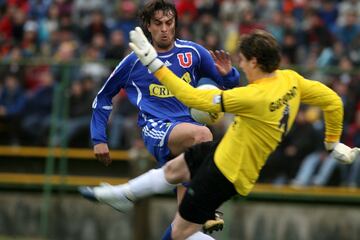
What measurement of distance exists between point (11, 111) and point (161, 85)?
21.0 ft

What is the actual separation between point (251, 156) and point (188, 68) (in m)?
1.48

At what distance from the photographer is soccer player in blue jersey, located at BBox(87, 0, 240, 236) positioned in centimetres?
875

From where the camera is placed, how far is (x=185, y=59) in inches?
356

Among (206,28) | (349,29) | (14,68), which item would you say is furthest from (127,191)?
(206,28)

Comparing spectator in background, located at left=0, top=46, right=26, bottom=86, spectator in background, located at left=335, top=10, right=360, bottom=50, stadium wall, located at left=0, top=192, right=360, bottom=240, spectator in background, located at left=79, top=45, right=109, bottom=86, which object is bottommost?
stadium wall, located at left=0, top=192, right=360, bottom=240

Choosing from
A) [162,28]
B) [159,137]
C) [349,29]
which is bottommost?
[349,29]

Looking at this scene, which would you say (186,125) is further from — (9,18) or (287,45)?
(9,18)

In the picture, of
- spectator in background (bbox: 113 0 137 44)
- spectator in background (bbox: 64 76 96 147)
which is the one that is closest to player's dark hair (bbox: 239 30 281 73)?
spectator in background (bbox: 64 76 96 147)

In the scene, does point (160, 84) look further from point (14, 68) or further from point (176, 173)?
point (14, 68)

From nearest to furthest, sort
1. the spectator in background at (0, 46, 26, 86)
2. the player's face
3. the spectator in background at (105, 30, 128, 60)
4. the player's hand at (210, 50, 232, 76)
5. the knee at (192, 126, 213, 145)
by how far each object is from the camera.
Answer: the knee at (192, 126, 213, 145), the player's hand at (210, 50, 232, 76), the player's face, the spectator in background at (0, 46, 26, 86), the spectator in background at (105, 30, 128, 60)

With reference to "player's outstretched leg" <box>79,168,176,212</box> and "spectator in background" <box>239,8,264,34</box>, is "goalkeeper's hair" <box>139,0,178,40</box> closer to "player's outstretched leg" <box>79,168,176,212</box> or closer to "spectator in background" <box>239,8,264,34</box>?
"player's outstretched leg" <box>79,168,176,212</box>

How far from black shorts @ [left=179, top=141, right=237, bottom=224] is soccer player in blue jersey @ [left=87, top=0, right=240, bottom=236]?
0.47m

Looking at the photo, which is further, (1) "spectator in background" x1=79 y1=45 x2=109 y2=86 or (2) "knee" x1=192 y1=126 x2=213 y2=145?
(1) "spectator in background" x1=79 y1=45 x2=109 y2=86

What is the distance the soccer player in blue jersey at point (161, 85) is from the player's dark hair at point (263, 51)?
941 mm
